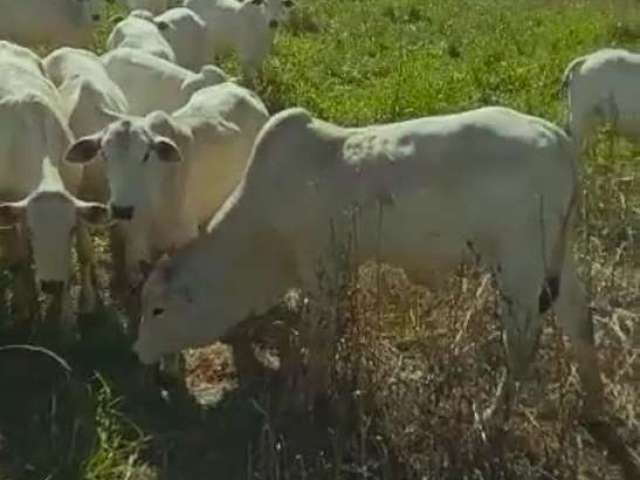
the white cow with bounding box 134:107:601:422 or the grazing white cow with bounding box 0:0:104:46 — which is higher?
the white cow with bounding box 134:107:601:422

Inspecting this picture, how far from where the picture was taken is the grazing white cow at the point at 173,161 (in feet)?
28.9

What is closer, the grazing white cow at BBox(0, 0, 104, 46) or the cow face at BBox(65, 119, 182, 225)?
the cow face at BBox(65, 119, 182, 225)

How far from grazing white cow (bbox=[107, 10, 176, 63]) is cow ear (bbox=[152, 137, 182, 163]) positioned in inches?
151

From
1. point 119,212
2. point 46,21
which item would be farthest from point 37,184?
point 46,21

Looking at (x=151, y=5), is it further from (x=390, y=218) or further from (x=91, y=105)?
(x=390, y=218)

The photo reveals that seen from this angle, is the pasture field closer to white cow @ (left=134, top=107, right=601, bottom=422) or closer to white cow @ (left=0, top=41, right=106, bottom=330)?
white cow @ (left=134, top=107, right=601, bottom=422)

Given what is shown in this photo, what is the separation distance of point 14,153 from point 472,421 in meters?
3.64

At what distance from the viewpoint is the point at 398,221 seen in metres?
7.91

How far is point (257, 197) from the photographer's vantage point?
8.30 m

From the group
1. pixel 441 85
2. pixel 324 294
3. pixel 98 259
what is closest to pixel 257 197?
pixel 324 294

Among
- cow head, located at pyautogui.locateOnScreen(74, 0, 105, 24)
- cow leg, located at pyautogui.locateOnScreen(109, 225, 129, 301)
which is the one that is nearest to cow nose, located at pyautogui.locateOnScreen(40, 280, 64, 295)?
cow leg, located at pyautogui.locateOnScreen(109, 225, 129, 301)

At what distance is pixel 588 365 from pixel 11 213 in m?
3.19

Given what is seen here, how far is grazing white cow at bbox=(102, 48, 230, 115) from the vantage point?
11.2 meters

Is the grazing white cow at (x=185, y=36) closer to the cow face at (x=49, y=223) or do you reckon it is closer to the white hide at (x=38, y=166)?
the white hide at (x=38, y=166)
